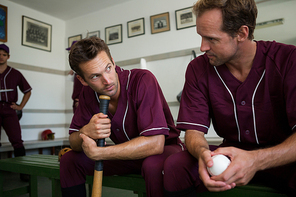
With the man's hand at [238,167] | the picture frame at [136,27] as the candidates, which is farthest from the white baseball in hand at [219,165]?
the picture frame at [136,27]

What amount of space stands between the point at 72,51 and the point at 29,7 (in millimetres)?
4621

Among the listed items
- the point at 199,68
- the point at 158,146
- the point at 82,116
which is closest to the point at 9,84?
the point at 82,116

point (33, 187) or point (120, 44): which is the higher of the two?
point (120, 44)

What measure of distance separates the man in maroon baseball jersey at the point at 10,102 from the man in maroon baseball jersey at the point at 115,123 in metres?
2.40

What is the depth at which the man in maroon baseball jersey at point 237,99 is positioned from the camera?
1105mm

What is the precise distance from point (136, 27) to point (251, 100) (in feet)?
13.6

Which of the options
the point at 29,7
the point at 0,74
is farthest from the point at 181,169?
the point at 29,7

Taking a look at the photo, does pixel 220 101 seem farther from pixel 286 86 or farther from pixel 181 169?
pixel 181 169

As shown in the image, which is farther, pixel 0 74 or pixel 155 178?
pixel 0 74

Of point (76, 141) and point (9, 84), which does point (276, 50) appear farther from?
point (9, 84)

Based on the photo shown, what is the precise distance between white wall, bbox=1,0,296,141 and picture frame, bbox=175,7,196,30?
0.25 feet

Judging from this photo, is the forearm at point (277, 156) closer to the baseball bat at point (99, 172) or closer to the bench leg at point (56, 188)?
the baseball bat at point (99, 172)

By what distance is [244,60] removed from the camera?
1.29 meters

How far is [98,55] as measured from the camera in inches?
59.9
